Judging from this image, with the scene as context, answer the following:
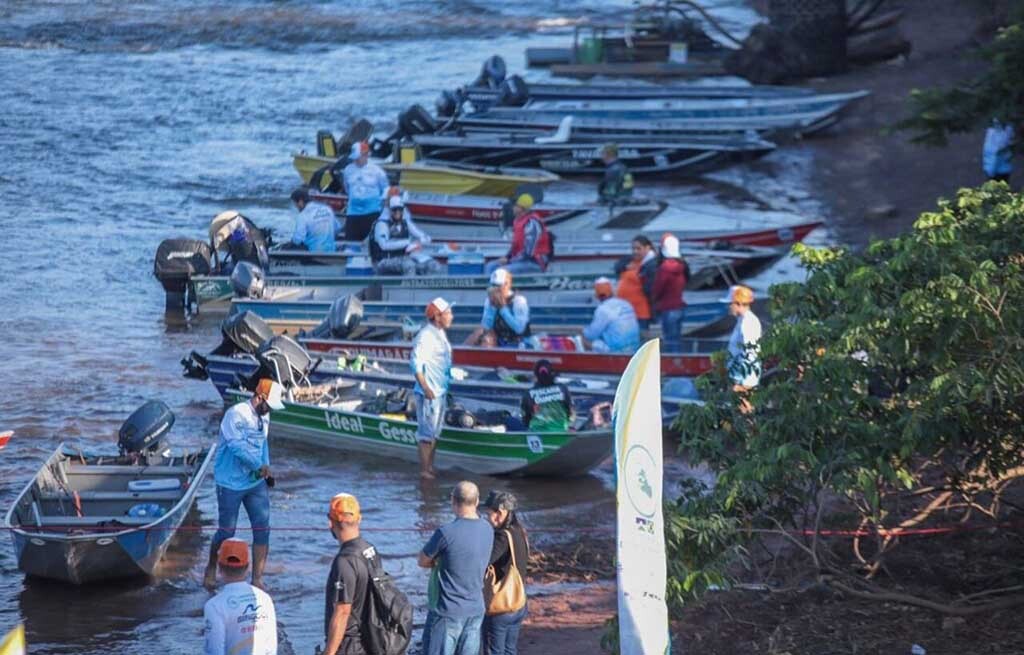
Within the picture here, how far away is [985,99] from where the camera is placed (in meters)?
13.1

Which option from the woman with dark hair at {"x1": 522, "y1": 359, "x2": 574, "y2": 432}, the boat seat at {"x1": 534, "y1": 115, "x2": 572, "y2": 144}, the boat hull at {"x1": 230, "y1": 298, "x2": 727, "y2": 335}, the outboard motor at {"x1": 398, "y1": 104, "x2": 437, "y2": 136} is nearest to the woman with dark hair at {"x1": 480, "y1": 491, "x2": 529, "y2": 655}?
the woman with dark hair at {"x1": 522, "y1": 359, "x2": 574, "y2": 432}

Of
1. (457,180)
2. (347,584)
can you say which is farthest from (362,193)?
(347,584)

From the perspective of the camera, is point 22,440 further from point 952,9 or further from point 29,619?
point 952,9

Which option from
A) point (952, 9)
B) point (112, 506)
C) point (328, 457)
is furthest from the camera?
point (952, 9)

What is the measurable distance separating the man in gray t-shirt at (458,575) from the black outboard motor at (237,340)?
8397mm

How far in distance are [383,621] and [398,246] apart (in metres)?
12.6

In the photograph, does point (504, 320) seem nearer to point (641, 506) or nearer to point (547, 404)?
point (547, 404)

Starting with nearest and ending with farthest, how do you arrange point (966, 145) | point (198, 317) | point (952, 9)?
1. point (198, 317)
2. point (966, 145)
3. point (952, 9)

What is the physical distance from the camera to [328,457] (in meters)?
16.8

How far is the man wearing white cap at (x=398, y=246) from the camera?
A: 21.1 meters

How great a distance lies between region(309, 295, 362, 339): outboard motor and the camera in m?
18.8

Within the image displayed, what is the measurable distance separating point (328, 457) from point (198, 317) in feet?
20.1

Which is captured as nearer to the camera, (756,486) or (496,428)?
(756,486)

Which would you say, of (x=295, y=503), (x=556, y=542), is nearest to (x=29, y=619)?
(x=295, y=503)
